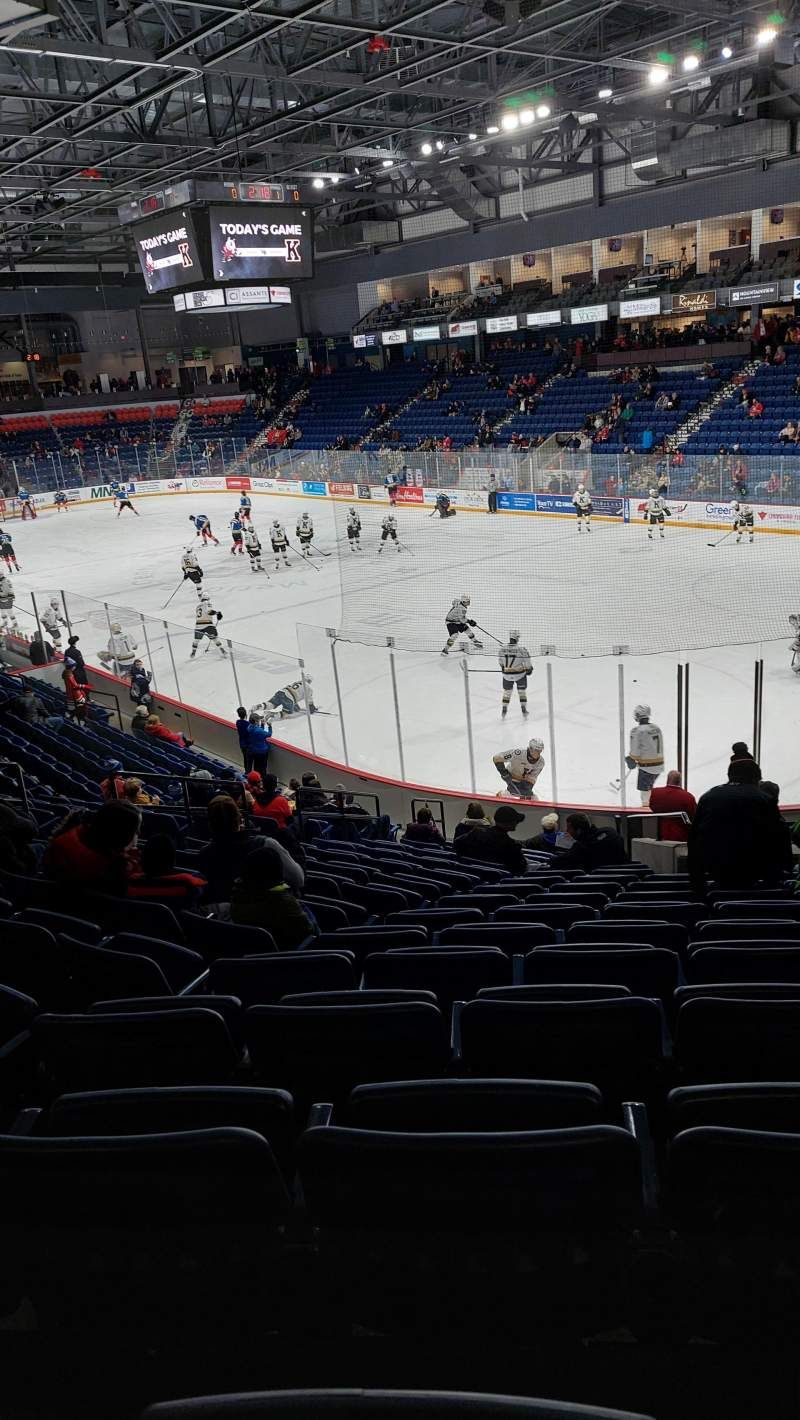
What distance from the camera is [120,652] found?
17656 millimetres

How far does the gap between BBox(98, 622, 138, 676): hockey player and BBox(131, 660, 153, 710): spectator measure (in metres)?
1.42

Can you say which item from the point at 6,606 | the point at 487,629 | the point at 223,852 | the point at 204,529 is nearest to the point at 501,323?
the point at 204,529

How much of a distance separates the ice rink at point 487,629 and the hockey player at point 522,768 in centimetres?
26

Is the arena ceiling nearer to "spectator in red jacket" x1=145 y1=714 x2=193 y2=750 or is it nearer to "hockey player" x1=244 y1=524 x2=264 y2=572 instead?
"hockey player" x1=244 y1=524 x2=264 y2=572

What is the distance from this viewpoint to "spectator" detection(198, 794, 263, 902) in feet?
16.9

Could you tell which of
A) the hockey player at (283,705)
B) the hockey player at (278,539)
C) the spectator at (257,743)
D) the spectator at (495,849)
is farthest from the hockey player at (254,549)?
the spectator at (495,849)

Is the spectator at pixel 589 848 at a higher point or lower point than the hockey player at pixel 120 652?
higher

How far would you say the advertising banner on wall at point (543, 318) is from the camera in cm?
3729

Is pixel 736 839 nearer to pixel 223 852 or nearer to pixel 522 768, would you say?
pixel 223 852

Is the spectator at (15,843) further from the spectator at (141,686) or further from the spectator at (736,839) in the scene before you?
the spectator at (141,686)

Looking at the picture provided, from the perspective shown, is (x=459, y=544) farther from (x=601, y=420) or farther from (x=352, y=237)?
(x=352, y=237)

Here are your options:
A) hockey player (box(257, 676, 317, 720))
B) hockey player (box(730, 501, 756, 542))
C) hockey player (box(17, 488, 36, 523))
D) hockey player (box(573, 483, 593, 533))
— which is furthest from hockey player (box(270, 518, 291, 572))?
hockey player (box(17, 488, 36, 523))

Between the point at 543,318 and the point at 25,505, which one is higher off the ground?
the point at 543,318

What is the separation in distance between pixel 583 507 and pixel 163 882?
73.2 ft
